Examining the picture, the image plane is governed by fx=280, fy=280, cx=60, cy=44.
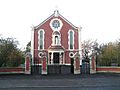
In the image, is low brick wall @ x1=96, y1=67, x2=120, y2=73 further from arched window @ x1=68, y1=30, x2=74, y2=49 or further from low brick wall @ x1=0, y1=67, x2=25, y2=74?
low brick wall @ x1=0, y1=67, x2=25, y2=74

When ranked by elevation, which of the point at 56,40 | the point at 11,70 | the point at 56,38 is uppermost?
the point at 56,38

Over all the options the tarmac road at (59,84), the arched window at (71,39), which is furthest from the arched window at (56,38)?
the tarmac road at (59,84)

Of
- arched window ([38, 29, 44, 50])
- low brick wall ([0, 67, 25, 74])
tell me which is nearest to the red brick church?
arched window ([38, 29, 44, 50])

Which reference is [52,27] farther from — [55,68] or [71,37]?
[55,68]

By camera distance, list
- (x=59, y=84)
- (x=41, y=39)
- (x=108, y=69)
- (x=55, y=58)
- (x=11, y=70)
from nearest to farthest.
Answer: (x=59, y=84) → (x=11, y=70) → (x=108, y=69) → (x=55, y=58) → (x=41, y=39)

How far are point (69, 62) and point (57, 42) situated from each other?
16.0ft

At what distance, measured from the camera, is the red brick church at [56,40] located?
188 ft

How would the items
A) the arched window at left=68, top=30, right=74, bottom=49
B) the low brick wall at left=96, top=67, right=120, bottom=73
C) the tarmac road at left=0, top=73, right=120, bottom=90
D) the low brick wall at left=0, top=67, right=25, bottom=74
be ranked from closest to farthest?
the tarmac road at left=0, top=73, right=120, bottom=90
the low brick wall at left=0, top=67, right=25, bottom=74
the low brick wall at left=96, top=67, right=120, bottom=73
the arched window at left=68, top=30, right=74, bottom=49

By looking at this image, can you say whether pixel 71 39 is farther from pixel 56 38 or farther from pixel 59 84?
pixel 59 84

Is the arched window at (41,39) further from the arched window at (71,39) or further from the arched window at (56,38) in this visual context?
the arched window at (71,39)

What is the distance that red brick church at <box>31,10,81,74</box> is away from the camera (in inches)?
2250

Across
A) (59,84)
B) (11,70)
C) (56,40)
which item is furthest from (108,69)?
(59,84)

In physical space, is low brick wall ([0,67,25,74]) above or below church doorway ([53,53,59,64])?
below

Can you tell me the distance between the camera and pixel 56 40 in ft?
191
